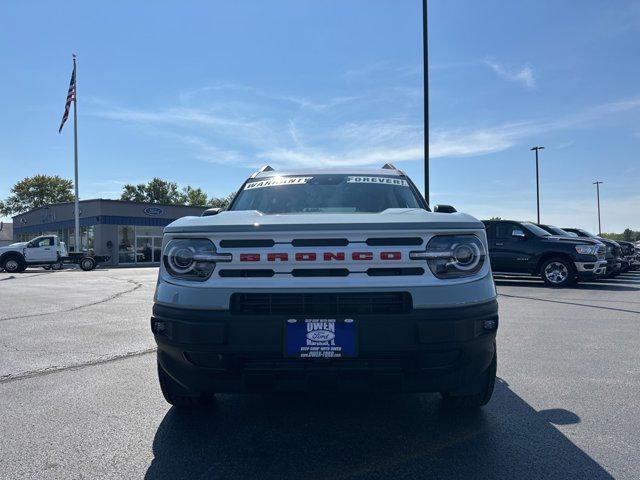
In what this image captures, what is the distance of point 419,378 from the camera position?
257 centimetres

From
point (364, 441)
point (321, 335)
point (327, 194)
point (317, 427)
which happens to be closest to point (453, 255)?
point (321, 335)

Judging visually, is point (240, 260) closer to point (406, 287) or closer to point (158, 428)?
point (406, 287)

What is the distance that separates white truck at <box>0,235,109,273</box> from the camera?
2552 cm

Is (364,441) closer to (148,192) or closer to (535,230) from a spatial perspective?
(535,230)

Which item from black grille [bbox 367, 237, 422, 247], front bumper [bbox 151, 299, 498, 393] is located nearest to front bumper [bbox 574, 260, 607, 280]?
front bumper [bbox 151, 299, 498, 393]

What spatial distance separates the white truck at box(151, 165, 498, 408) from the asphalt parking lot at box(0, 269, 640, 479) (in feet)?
1.24

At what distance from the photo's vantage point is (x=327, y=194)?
413 centimetres

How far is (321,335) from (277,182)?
2.13 metres

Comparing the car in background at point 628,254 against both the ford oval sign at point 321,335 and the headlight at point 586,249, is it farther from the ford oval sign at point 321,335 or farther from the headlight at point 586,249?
the ford oval sign at point 321,335

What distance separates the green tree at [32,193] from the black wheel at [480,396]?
65.6 meters

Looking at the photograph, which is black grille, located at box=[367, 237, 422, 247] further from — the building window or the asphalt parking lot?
the building window

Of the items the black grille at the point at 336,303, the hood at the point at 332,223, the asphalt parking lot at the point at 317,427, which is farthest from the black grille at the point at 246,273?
the asphalt parking lot at the point at 317,427

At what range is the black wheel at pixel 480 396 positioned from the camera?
9.65ft

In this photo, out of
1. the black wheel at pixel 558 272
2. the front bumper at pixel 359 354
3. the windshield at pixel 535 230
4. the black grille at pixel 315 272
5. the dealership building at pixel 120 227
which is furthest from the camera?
the dealership building at pixel 120 227
